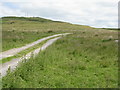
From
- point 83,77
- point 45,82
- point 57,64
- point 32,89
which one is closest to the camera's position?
point 32,89

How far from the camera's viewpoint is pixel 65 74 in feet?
28.9

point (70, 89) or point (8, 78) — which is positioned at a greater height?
point (8, 78)

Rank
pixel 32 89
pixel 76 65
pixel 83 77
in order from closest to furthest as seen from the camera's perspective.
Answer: pixel 32 89, pixel 83 77, pixel 76 65

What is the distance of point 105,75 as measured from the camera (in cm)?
877

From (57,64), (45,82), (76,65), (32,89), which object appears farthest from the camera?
(57,64)

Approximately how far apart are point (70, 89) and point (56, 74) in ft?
7.31

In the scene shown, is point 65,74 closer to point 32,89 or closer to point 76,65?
point 76,65

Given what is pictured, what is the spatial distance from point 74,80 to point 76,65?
2.43 meters

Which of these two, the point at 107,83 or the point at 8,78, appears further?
the point at 107,83

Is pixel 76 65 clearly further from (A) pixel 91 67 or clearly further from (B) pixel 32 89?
(B) pixel 32 89

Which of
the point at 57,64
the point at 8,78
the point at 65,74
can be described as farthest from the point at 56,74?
the point at 8,78

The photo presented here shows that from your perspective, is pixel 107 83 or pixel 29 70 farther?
pixel 29 70

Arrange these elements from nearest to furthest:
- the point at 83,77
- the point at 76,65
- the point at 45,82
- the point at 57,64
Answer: the point at 45,82 → the point at 83,77 → the point at 76,65 → the point at 57,64

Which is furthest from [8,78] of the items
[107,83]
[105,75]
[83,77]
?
[105,75]
